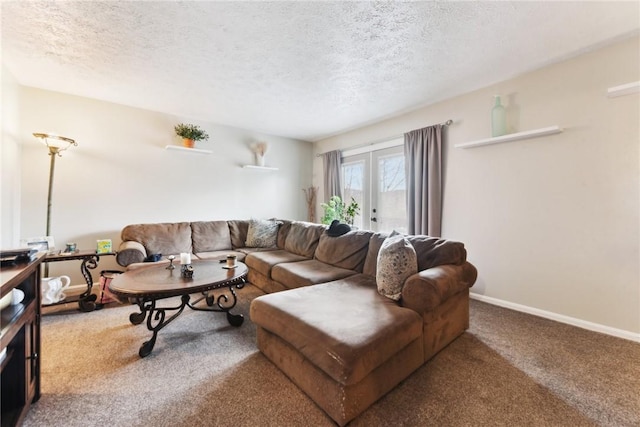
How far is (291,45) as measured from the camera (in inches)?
89.2

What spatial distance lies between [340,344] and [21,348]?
166cm

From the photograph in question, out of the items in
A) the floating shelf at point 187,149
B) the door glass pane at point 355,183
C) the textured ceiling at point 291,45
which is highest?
the textured ceiling at point 291,45

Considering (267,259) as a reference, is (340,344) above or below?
below

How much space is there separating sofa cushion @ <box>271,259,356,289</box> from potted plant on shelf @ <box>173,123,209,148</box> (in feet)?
8.23

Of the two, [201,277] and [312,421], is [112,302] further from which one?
[312,421]

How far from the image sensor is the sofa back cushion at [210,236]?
3.93 meters

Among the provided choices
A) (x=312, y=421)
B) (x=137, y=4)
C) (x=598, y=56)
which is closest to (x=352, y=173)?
(x=598, y=56)

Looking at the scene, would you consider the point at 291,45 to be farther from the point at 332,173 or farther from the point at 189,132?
the point at 332,173

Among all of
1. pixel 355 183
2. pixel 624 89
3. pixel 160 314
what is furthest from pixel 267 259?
pixel 624 89

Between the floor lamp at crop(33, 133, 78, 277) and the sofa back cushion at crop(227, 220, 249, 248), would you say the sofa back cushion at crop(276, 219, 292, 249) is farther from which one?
the floor lamp at crop(33, 133, 78, 277)

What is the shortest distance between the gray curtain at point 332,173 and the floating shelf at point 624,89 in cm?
351

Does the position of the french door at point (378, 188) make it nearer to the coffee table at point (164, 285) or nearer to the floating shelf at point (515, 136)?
the floating shelf at point (515, 136)

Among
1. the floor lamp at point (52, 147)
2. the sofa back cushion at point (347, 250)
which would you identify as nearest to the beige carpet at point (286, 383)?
the sofa back cushion at point (347, 250)

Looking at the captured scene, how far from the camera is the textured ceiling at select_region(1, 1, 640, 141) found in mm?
1879
